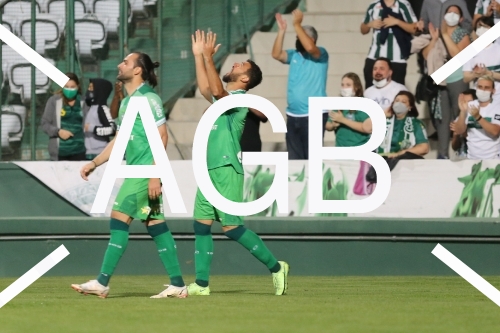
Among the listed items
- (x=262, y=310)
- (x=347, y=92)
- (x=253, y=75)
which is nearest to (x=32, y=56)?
(x=347, y=92)

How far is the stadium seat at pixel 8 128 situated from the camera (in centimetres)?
1468

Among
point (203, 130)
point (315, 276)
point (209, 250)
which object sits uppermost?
point (203, 130)

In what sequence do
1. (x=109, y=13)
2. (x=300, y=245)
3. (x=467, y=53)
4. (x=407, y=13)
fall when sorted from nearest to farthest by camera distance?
(x=300, y=245) < (x=467, y=53) < (x=109, y=13) < (x=407, y=13)

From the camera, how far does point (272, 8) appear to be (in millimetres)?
17719

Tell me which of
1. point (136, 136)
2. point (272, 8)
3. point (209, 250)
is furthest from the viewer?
point (272, 8)

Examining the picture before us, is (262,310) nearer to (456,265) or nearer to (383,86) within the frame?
(456,265)

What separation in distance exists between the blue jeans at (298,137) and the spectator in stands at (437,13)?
1.80m

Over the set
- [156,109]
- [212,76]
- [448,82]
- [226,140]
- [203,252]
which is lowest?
[203,252]

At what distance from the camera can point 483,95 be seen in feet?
47.9

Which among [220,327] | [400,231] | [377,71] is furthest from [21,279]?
[220,327]

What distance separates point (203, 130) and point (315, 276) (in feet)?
11.3

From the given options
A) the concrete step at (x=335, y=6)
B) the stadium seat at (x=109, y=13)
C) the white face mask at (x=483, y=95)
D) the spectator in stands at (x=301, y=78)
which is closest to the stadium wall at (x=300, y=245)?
the spectator in stands at (x=301, y=78)

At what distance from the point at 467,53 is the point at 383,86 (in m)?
1.09

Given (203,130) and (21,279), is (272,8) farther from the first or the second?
(203,130)
